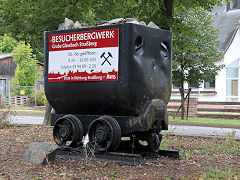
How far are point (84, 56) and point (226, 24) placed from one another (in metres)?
28.6

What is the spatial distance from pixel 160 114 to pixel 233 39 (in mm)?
25999

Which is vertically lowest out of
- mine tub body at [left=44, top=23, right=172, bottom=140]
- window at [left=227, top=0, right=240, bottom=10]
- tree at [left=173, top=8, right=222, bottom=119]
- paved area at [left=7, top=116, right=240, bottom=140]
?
paved area at [left=7, top=116, right=240, bottom=140]

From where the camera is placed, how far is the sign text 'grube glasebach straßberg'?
7438 millimetres

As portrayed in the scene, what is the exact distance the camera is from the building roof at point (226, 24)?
32.4 m

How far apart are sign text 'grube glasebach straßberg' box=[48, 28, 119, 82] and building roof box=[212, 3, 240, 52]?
24858 mm

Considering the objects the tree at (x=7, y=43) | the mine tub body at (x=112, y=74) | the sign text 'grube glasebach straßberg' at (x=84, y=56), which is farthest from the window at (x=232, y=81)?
the tree at (x=7, y=43)

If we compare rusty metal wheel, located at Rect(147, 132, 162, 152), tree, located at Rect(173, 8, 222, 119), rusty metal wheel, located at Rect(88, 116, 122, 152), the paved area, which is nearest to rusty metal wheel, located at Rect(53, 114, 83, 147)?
rusty metal wheel, located at Rect(88, 116, 122, 152)

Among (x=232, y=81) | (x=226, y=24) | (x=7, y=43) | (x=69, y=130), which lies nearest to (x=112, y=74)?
(x=69, y=130)

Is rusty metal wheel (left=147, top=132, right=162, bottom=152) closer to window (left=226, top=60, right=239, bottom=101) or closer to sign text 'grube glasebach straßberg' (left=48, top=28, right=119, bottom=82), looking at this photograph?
sign text 'grube glasebach straßberg' (left=48, top=28, right=119, bottom=82)

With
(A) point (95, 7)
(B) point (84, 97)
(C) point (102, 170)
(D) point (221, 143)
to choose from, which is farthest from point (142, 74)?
(A) point (95, 7)

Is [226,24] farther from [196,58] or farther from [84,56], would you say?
[84,56]

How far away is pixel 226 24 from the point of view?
34625 millimetres

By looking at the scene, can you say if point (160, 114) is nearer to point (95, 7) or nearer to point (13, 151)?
point (13, 151)

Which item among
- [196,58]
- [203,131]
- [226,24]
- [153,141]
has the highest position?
[226,24]
